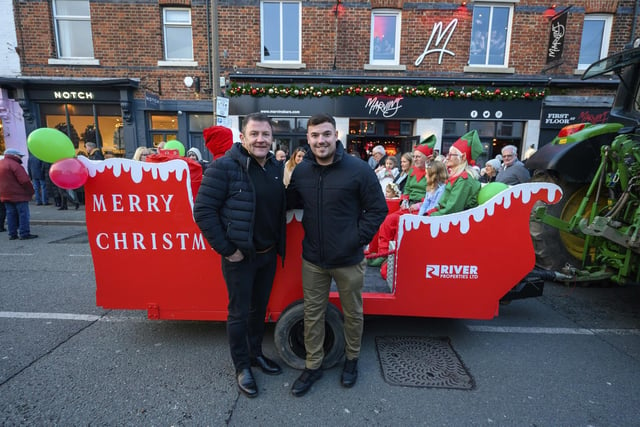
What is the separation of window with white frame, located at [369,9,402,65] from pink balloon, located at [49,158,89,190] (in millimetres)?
9595

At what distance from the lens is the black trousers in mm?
2400

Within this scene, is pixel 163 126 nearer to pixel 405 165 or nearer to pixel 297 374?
pixel 405 165

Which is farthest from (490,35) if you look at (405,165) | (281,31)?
(405,165)

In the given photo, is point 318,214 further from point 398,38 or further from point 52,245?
point 398,38

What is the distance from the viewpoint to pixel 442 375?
271 cm

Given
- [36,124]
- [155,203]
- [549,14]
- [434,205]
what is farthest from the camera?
[36,124]

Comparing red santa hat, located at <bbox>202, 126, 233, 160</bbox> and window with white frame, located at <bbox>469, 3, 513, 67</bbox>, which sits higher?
window with white frame, located at <bbox>469, 3, 513, 67</bbox>

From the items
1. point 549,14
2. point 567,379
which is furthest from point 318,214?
point 549,14

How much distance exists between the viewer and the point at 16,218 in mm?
7008

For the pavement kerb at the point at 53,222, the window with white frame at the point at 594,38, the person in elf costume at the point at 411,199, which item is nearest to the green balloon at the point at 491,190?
the person in elf costume at the point at 411,199

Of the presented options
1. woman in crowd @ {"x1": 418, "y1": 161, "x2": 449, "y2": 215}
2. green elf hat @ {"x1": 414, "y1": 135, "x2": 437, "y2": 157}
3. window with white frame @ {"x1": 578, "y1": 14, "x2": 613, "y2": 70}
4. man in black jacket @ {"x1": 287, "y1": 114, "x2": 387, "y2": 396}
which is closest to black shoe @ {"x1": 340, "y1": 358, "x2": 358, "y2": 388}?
man in black jacket @ {"x1": 287, "y1": 114, "x2": 387, "y2": 396}

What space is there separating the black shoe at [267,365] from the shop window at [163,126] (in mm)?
10043

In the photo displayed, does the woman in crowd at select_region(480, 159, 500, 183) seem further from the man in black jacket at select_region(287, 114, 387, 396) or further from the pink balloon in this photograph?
the pink balloon

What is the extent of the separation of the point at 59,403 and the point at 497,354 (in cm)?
357
